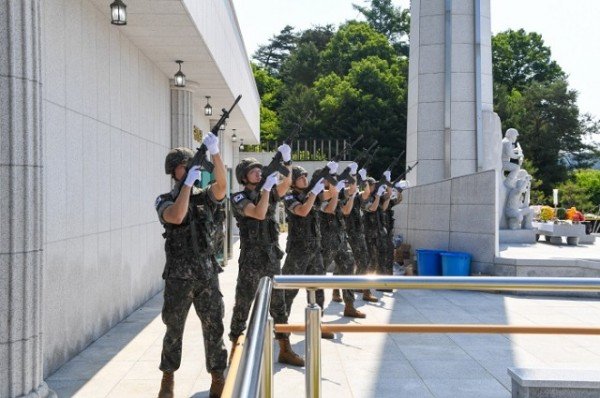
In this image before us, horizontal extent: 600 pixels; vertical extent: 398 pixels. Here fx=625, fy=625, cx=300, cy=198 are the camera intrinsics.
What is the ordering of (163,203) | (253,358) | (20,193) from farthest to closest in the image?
(163,203) < (20,193) < (253,358)

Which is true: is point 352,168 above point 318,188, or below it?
above

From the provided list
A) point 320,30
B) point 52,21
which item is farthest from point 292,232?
point 320,30

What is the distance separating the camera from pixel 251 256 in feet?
18.6

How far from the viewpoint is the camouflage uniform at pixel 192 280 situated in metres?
4.65

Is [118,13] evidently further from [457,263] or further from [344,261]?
[457,263]

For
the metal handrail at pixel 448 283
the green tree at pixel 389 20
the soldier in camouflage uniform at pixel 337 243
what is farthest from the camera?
the green tree at pixel 389 20

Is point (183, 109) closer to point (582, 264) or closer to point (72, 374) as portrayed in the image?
point (72, 374)

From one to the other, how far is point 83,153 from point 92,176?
0.37 meters

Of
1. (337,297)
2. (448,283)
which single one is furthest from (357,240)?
(448,283)

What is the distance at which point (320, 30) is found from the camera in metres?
59.2

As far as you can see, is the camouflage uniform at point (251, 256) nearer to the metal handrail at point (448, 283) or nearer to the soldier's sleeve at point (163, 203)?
the soldier's sleeve at point (163, 203)

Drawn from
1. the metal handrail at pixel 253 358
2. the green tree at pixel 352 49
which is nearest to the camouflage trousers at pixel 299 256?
the metal handrail at pixel 253 358

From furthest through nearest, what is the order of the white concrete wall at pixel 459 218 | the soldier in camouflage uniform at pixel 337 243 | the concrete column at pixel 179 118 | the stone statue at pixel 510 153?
the stone statue at pixel 510 153, the white concrete wall at pixel 459 218, the concrete column at pixel 179 118, the soldier in camouflage uniform at pixel 337 243

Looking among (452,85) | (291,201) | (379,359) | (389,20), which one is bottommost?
(379,359)
